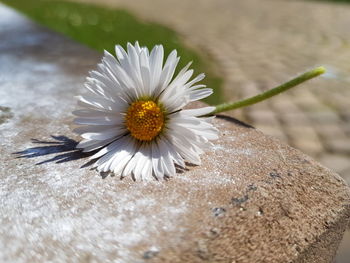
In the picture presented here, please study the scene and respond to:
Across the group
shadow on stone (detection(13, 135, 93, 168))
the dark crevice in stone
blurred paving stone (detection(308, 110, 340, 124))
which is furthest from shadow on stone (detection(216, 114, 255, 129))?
blurred paving stone (detection(308, 110, 340, 124))

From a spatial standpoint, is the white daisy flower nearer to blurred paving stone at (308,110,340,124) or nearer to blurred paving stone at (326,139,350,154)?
blurred paving stone at (326,139,350,154)

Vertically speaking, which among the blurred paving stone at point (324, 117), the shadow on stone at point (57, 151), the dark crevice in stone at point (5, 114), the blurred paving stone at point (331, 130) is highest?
the blurred paving stone at point (324, 117)

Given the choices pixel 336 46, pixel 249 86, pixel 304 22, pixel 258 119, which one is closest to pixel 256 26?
pixel 304 22

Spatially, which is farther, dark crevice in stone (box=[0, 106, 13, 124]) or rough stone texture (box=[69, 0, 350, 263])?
rough stone texture (box=[69, 0, 350, 263])

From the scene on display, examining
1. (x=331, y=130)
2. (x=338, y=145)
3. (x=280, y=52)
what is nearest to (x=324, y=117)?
(x=331, y=130)

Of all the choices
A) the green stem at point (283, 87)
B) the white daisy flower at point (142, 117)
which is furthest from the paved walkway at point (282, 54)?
the white daisy flower at point (142, 117)

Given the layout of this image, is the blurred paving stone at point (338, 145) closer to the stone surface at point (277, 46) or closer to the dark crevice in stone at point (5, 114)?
the stone surface at point (277, 46)

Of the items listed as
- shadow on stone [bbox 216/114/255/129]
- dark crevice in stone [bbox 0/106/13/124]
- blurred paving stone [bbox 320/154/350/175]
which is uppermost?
shadow on stone [bbox 216/114/255/129]
